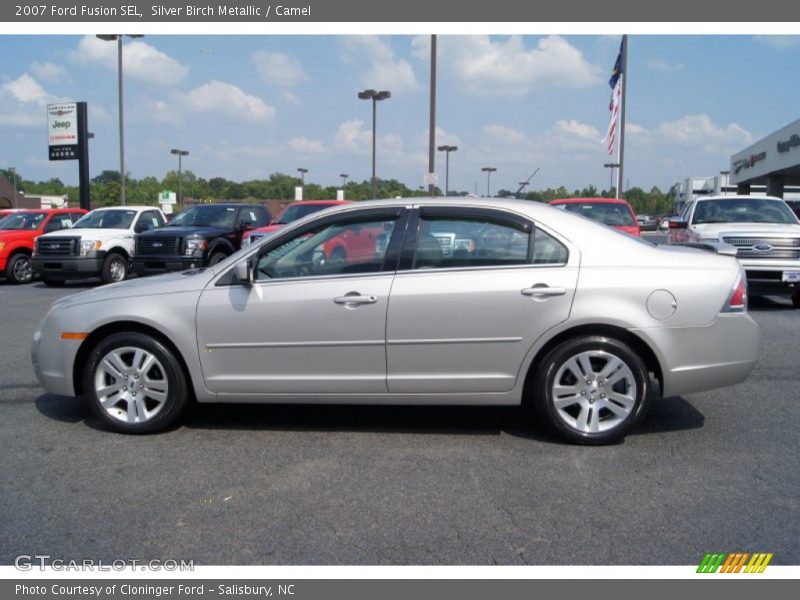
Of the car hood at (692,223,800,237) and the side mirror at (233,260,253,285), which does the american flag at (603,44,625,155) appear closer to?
the car hood at (692,223,800,237)

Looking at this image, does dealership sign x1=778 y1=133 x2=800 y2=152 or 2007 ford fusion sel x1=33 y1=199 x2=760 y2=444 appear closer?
2007 ford fusion sel x1=33 y1=199 x2=760 y2=444

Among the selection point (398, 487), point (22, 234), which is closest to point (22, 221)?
point (22, 234)

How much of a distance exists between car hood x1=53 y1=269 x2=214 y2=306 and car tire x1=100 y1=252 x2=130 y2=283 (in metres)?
11.4

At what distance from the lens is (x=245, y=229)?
15.8 meters

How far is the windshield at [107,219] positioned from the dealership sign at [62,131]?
11.2 meters

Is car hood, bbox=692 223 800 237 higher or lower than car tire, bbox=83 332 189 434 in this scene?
higher

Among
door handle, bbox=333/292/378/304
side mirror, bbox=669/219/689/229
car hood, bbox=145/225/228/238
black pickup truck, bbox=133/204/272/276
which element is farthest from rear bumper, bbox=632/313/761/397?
car hood, bbox=145/225/228/238

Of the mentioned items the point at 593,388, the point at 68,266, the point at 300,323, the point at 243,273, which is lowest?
the point at 593,388

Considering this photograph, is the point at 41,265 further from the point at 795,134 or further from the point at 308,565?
the point at 795,134

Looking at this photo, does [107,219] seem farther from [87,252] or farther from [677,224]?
[677,224]

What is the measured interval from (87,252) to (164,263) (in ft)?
7.63

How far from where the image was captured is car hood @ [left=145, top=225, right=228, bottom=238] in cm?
1472

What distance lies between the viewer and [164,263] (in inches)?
578

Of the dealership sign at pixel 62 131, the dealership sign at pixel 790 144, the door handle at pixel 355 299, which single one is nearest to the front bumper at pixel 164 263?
the door handle at pixel 355 299
